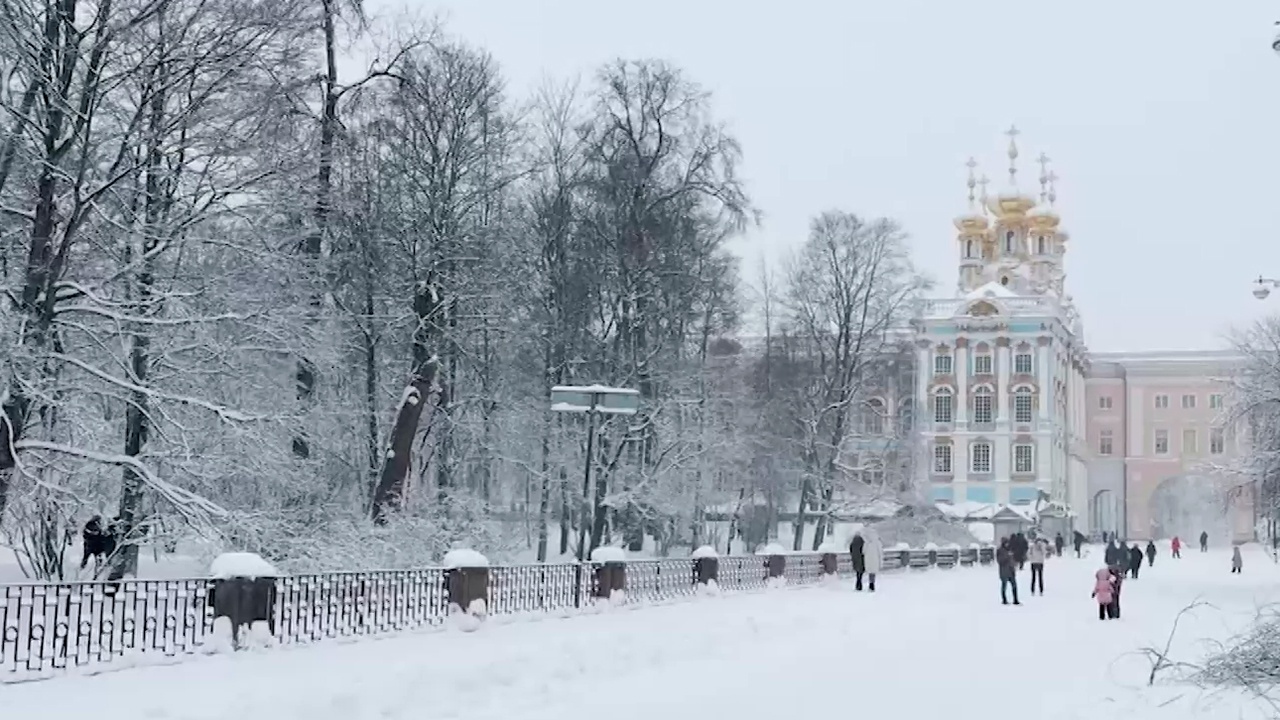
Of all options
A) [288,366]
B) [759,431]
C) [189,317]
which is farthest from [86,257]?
[759,431]

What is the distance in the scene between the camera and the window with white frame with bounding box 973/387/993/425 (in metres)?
84.5

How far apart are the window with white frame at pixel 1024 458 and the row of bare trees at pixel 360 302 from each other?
112 ft

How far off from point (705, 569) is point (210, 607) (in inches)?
512

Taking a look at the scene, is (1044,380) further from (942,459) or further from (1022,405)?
(942,459)

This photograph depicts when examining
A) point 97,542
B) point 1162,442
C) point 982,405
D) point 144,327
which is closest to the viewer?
point 144,327

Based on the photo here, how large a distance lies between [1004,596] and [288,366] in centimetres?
1404

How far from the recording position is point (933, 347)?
279ft

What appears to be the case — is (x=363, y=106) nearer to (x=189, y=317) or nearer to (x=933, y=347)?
(x=189, y=317)

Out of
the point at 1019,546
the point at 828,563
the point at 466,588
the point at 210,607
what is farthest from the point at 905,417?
the point at 210,607

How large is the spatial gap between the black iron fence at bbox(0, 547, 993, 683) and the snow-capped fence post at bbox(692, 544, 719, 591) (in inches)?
63.3

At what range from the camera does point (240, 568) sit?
15180mm

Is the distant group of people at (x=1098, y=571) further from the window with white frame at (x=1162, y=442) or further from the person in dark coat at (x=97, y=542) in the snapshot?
the window with white frame at (x=1162, y=442)

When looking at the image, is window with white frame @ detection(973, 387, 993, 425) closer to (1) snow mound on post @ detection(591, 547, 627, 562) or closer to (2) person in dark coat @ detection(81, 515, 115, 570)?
(1) snow mound on post @ detection(591, 547, 627, 562)

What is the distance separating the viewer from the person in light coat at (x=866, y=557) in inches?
1240
